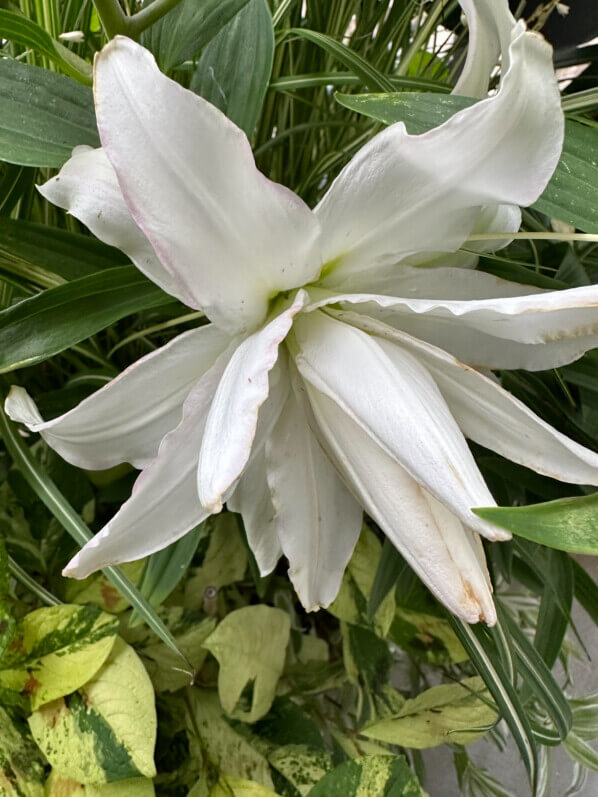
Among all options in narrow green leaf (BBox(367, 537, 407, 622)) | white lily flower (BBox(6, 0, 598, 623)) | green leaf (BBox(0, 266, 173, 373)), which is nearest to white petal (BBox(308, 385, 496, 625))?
white lily flower (BBox(6, 0, 598, 623))

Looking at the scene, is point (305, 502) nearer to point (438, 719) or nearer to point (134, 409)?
point (134, 409)

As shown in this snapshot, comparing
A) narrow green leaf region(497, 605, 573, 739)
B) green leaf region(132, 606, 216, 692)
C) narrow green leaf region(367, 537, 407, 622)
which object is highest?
narrow green leaf region(497, 605, 573, 739)

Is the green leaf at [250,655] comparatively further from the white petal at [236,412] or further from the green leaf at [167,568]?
the white petal at [236,412]

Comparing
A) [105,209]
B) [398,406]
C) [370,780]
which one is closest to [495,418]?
[398,406]

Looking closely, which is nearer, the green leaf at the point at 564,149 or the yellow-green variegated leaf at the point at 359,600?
the green leaf at the point at 564,149

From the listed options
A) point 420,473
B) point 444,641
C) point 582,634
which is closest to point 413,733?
point 444,641

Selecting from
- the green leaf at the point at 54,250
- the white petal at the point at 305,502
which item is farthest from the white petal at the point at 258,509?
the green leaf at the point at 54,250

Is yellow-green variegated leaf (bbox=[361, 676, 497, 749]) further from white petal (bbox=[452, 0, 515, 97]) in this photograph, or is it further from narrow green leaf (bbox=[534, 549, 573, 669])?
white petal (bbox=[452, 0, 515, 97])
